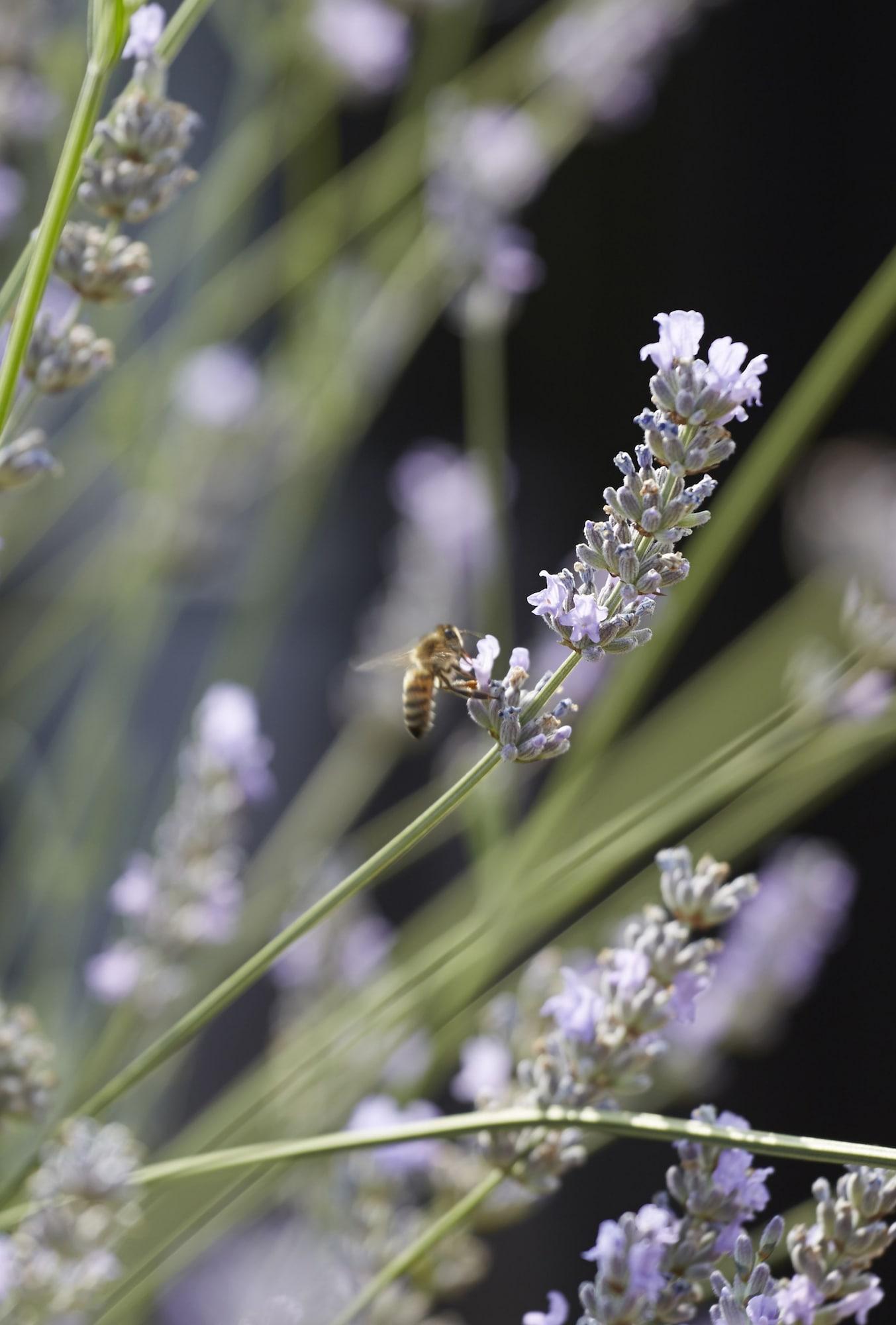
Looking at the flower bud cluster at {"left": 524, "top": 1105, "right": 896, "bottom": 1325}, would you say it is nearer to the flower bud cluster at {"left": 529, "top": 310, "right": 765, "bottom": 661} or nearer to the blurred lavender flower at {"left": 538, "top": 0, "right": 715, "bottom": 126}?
the flower bud cluster at {"left": 529, "top": 310, "right": 765, "bottom": 661}

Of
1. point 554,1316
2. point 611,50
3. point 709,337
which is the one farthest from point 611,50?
point 554,1316

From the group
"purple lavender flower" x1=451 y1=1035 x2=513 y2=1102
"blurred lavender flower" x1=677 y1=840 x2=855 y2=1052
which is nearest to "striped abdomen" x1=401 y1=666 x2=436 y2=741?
"purple lavender flower" x1=451 y1=1035 x2=513 y2=1102

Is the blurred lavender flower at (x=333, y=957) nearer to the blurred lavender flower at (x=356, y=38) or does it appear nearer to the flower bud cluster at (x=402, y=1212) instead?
the flower bud cluster at (x=402, y=1212)

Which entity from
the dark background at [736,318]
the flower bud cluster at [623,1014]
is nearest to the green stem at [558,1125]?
the flower bud cluster at [623,1014]

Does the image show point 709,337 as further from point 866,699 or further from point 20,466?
point 20,466

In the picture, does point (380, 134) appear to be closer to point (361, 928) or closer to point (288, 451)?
point (288, 451)

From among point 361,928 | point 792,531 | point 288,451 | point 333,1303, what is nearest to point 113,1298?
point 333,1303
